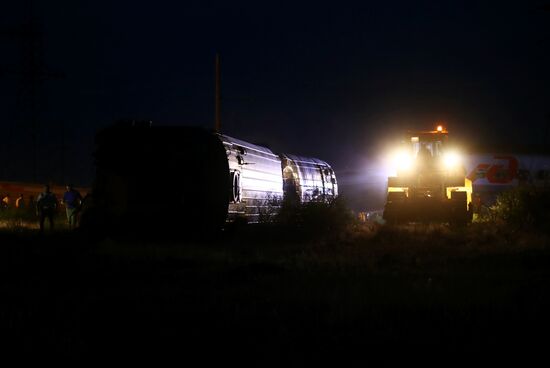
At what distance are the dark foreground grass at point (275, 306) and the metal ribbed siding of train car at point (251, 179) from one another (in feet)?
12.8

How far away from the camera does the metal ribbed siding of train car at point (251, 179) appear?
2091cm

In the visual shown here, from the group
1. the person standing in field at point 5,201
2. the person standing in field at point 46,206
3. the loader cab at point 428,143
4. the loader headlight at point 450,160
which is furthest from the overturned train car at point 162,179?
the person standing in field at point 5,201

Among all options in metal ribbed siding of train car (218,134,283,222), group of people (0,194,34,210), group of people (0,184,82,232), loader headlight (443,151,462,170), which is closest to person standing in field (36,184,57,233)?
group of people (0,184,82,232)

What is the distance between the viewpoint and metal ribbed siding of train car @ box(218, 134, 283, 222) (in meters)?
20.9

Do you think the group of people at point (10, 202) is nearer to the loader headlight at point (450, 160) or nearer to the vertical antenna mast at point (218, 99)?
the vertical antenna mast at point (218, 99)

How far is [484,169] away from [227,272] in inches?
1662

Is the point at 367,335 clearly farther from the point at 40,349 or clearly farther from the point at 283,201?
the point at 283,201

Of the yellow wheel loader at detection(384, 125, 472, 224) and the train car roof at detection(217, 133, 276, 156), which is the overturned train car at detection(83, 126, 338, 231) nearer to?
the train car roof at detection(217, 133, 276, 156)

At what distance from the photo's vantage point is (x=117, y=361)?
672cm

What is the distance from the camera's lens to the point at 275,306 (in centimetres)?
945

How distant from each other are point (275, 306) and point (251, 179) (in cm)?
1361

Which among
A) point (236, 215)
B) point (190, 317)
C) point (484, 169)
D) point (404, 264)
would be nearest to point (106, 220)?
point (236, 215)

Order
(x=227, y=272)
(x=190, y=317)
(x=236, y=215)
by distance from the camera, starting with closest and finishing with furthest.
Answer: (x=190, y=317) < (x=227, y=272) < (x=236, y=215)

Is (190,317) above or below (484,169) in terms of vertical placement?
below
